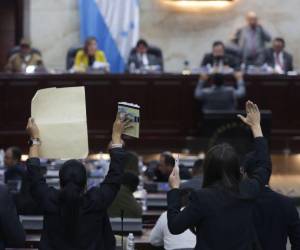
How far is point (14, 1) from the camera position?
21188 millimetres

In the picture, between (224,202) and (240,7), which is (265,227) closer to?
(224,202)

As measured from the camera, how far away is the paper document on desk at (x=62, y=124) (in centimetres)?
550

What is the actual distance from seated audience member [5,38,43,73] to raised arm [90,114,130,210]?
39.6 ft

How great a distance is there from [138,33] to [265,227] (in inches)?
572

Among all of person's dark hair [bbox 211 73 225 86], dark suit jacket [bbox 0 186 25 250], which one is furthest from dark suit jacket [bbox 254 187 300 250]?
person's dark hair [bbox 211 73 225 86]

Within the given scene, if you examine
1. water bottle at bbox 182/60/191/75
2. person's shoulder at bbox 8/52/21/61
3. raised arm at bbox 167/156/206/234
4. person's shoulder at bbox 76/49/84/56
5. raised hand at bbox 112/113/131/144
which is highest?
person's shoulder at bbox 76/49/84/56

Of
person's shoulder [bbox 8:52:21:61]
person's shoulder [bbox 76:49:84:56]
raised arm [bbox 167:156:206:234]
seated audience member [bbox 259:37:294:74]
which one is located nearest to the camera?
raised arm [bbox 167:156:206:234]

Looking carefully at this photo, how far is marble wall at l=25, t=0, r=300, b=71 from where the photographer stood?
66.1 ft

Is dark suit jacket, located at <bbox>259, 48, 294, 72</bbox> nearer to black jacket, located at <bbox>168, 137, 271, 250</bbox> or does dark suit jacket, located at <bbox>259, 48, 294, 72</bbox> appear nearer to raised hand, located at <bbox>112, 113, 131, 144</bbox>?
raised hand, located at <bbox>112, 113, 131, 144</bbox>

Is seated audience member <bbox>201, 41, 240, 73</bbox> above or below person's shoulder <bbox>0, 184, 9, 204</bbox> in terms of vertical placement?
above

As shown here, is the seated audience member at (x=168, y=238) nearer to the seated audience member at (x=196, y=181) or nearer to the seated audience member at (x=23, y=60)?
the seated audience member at (x=196, y=181)

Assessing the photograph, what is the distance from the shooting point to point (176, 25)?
67.3ft

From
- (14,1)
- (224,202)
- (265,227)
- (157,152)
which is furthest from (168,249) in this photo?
(14,1)

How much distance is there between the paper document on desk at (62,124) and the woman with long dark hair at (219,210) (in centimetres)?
67
